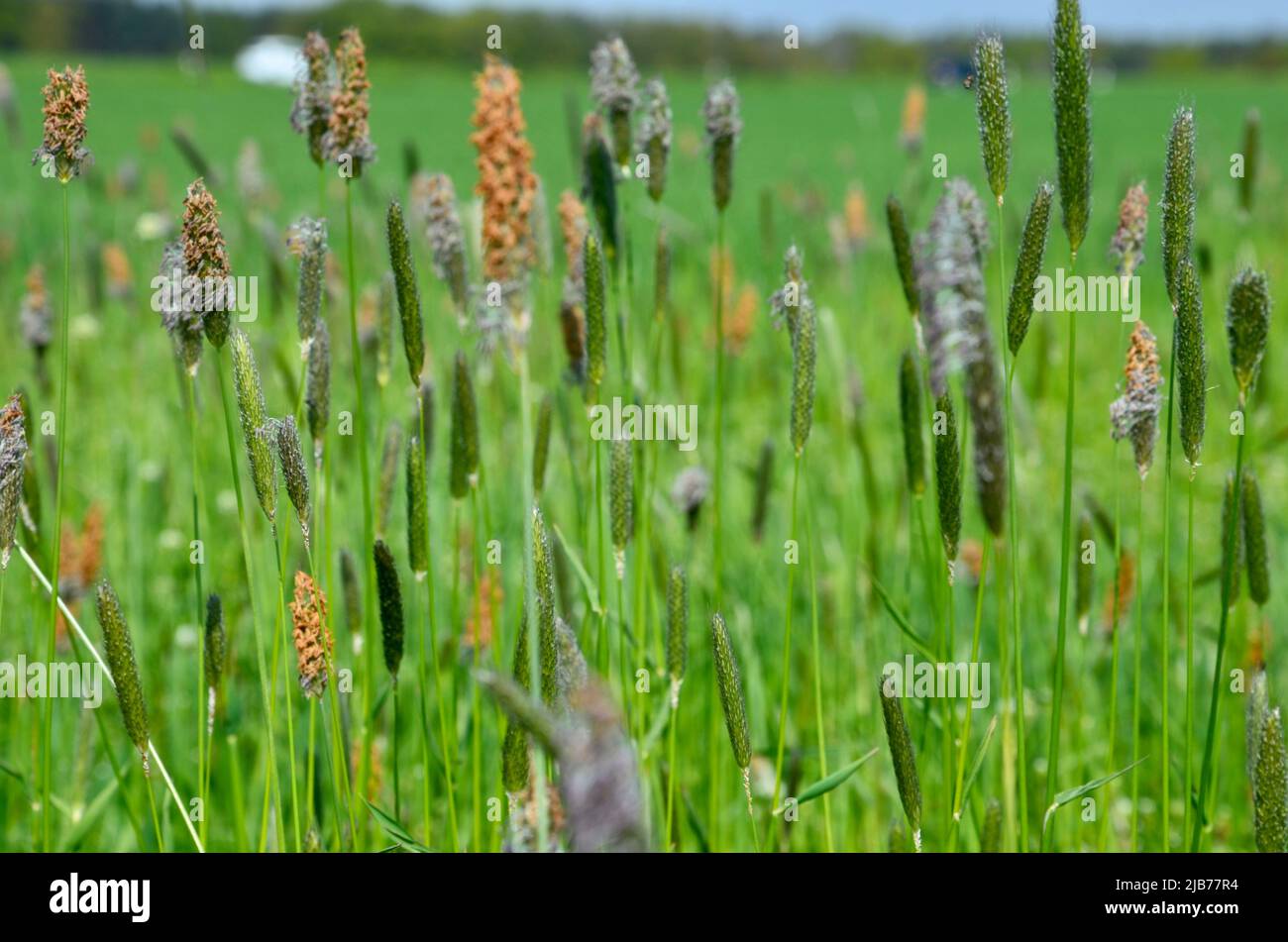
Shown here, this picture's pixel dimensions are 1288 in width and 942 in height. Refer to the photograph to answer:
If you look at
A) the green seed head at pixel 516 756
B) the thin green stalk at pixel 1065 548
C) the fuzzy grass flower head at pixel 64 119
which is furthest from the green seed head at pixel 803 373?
the fuzzy grass flower head at pixel 64 119

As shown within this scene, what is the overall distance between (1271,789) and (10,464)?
1.20m

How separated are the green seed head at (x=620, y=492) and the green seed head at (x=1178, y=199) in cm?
60

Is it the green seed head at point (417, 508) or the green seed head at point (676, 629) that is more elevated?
the green seed head at point (417, 508)

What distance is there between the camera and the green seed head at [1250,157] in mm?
2517

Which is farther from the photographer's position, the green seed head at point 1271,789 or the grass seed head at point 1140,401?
the grass seed head at point 1140,401

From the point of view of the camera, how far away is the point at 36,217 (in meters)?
9.81

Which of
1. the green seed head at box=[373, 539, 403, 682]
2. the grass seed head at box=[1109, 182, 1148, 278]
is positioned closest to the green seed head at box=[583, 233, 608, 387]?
the green seed head at box=[373, 539, 403, 682]

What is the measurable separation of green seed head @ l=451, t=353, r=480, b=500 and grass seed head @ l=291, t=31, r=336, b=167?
0.29 m

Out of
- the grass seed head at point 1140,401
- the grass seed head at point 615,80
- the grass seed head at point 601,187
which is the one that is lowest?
the grass seed head at point 1140,401

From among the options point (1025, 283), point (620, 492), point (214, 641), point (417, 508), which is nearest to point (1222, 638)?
point (1025, 283)

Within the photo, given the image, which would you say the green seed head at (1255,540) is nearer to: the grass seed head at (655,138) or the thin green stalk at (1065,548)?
the thin green stalk at (1065,548)

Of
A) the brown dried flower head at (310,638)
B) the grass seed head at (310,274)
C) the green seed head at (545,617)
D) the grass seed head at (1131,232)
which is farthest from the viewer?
the grass seed head at (1131,232)

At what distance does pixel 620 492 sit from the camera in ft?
→ 4.94

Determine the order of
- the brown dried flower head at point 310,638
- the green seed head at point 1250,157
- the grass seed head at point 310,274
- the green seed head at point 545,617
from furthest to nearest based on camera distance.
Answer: the green seed head at point 1250,157 < the grass seed head at point 310,274 < the brown dried flower head at point 310,638 < the green seed head at point 545,617
